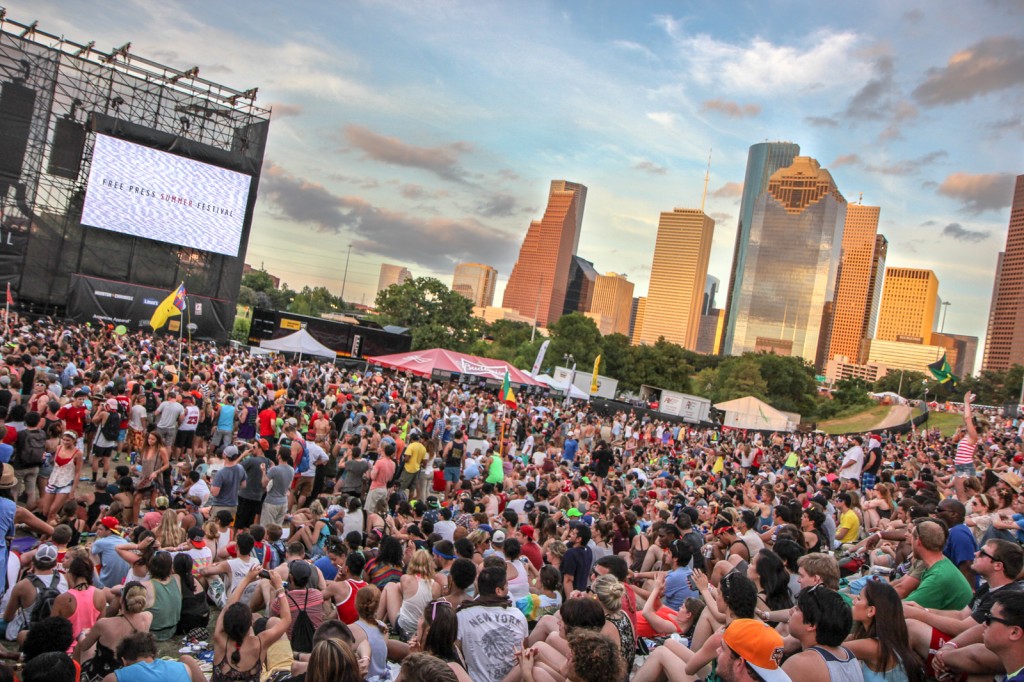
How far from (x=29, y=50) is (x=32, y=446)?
31187 mm

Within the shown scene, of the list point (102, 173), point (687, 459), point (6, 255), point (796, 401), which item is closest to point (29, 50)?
point (102, 173)

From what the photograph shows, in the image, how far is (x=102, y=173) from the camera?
3262 cm

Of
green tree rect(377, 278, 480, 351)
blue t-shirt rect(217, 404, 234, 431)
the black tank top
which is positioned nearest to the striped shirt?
the black tank top

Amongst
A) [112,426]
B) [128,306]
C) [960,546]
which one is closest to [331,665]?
[960,546]

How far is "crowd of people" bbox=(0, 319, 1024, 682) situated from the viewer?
→ 11.5 ft

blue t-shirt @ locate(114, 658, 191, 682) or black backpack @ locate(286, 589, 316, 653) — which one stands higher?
blue t-shirt @ locate(114, 658, 191, 682)

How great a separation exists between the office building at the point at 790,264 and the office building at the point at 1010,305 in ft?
127

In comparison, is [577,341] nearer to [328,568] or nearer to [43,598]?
[328,568]

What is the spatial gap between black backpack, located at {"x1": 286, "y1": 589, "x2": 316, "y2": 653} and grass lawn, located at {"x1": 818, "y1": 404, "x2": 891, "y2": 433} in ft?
212

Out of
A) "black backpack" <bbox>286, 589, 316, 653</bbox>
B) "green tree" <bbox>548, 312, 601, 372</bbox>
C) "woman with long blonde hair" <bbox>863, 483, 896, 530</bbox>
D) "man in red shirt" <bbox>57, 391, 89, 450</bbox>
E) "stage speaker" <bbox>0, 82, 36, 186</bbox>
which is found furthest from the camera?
"green tree" <bbox>548, 312, 601, 372</bbox>

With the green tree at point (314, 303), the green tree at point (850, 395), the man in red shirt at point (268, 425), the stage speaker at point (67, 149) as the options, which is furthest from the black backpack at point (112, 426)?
the green tree at point (314, 303)

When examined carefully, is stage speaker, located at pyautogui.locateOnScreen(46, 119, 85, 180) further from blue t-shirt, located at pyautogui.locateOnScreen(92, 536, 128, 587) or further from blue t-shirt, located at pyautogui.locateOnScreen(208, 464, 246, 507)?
blue t-shirt, located at pyautogui.locateOnScreen(92, 536, 128, 587)

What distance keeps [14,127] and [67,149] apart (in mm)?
2193

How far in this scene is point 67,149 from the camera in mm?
32812
